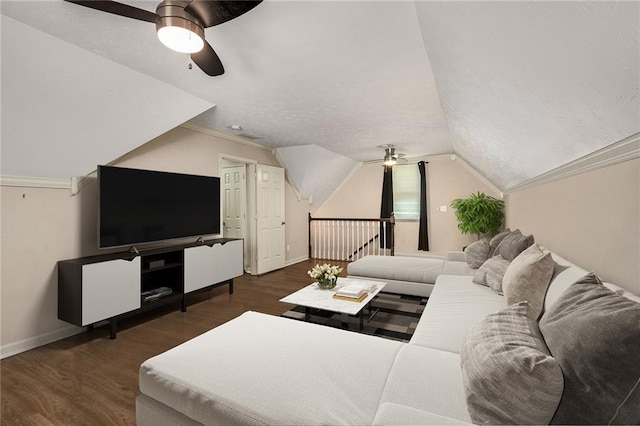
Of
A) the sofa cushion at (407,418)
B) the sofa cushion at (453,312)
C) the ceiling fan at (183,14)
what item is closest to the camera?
the sofa cushion at (407,418)

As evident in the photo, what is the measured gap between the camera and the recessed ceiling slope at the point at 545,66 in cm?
93

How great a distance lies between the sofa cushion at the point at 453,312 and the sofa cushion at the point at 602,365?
0.78 m

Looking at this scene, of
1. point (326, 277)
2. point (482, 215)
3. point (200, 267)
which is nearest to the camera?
point (326, 277)

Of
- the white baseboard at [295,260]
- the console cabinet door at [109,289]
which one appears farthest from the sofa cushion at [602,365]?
the white baseboard at [295,260]

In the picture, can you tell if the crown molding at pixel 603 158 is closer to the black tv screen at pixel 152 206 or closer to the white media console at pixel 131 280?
the white media console at pixel 131 280

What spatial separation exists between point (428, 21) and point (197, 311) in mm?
3572

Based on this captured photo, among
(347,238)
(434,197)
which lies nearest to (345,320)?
(347,238)

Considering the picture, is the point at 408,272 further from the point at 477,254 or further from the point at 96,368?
the point at 96,368

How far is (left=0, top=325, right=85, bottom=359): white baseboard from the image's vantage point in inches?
95.8

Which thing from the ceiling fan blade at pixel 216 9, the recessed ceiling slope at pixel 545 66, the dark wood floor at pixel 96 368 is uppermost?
the ceiling fan blade at pixel 216 9

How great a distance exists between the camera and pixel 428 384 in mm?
1193

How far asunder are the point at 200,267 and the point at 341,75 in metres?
2.81

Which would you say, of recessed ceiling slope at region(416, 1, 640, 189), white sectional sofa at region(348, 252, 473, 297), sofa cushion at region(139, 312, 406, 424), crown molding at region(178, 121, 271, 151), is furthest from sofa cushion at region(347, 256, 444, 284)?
crown molding at region(178, 121, 271, 151)

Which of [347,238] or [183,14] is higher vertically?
[183,14]
